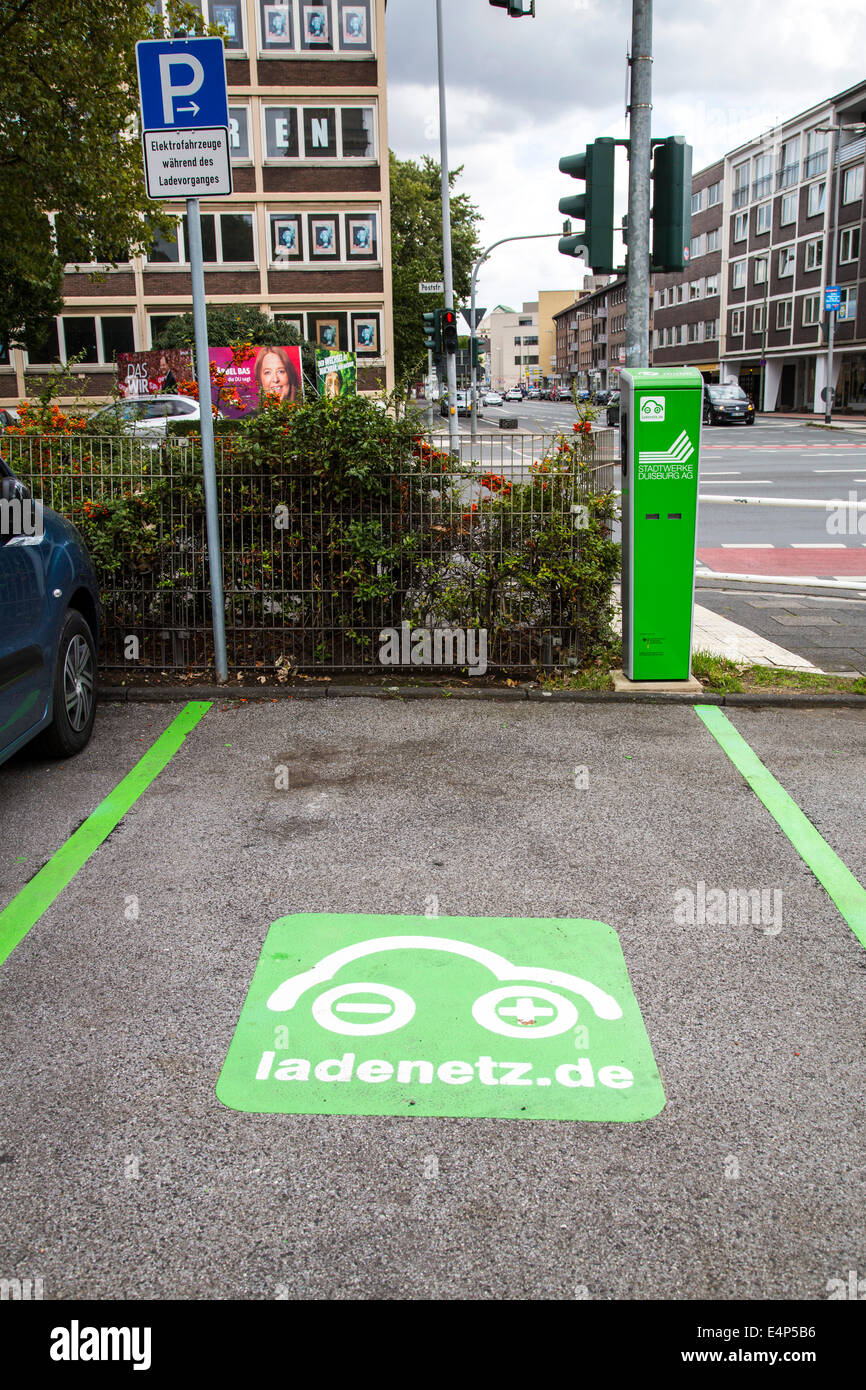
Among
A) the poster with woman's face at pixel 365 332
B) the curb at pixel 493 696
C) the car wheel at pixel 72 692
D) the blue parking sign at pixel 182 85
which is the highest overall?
the poster with woman's face at pixel 365 332

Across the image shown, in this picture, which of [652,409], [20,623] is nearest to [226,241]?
[652,409]

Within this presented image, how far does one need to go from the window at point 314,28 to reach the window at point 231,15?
0.76 meters

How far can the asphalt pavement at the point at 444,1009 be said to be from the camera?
98.4 inches

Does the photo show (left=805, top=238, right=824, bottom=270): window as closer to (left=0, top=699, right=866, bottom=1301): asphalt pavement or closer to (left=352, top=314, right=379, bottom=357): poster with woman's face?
(left=352, top=314, right=379, bottom=357): poster with woman's face

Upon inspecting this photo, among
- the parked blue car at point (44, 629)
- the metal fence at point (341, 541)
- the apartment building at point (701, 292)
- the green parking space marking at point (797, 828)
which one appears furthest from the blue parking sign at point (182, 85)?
the apartment building at point (701, 292)

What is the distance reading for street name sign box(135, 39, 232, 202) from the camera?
6.68 metres

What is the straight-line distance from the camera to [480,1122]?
2.96 m

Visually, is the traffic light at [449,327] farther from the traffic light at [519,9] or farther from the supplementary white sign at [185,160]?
the supplementary white sign at [185,160]

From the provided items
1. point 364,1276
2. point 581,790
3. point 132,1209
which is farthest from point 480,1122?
point 581,790

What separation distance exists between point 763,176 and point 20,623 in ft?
244

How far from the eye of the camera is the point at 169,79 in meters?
6.72

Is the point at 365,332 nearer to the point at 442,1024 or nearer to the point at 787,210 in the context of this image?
the point at 787,210

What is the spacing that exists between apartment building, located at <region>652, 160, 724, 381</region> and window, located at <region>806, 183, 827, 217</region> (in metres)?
11.4
